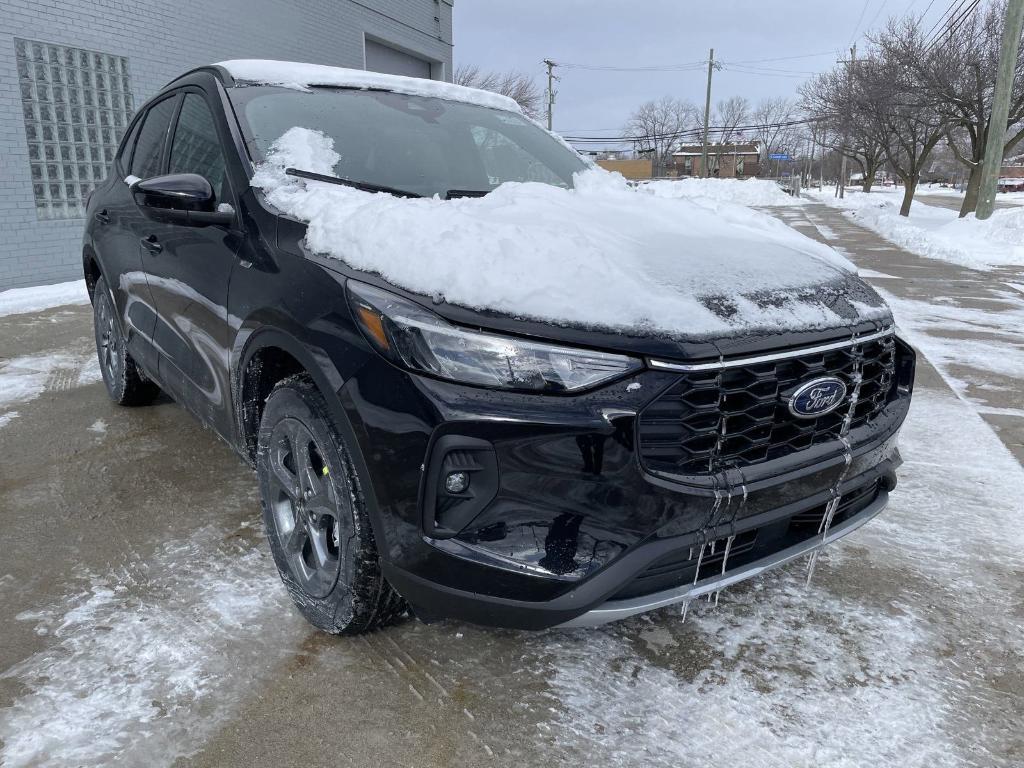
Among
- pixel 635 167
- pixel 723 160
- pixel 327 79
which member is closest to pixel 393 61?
pixel 327 79

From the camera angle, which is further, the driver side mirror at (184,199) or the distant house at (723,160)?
the distant house at (723,160)

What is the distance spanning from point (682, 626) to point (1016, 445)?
2.61 m

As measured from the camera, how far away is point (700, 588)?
5.80 feet

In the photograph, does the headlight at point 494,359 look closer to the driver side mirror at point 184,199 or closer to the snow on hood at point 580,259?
the snow on hood at point 580,259

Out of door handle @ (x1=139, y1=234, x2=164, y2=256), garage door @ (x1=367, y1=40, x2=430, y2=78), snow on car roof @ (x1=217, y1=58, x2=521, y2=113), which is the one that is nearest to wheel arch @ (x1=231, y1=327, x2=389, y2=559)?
door handle @ (x1=139, y1=234, x2=164, y2=256)

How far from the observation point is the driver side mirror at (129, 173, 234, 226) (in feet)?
7.61

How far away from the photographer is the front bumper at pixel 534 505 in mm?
1604

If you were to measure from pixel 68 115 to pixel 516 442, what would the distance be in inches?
376

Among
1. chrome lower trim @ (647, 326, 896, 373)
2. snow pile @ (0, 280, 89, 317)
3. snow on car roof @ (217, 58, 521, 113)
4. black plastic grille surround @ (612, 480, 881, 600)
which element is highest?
snow on car roof @ (217, 58, 521, 113)

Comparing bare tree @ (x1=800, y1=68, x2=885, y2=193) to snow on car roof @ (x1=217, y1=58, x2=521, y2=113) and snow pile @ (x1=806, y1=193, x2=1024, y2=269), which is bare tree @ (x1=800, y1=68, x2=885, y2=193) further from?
snow on car roof @ (x1=217, y1=58, x2=521, y2=113)

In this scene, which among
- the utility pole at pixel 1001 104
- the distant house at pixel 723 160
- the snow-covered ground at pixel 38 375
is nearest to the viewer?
the snow-covered ground at pixel 38 375

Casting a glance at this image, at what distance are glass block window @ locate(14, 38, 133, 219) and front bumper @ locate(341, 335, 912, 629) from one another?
351 inches

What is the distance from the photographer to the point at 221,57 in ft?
36.5

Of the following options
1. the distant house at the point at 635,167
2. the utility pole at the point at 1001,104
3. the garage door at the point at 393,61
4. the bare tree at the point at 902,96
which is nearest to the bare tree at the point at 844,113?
the bare tree at the point at 902,96
